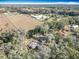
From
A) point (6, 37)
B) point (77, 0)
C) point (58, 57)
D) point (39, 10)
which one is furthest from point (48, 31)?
point (39, 10)

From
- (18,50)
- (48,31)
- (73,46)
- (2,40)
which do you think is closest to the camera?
(18,50)

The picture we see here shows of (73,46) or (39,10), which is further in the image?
(39,10)

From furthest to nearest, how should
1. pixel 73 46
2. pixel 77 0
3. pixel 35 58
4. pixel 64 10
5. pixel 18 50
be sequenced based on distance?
1. pixel 64 10
2. pixel 77 0
3. pixel 73 46
4. pixel 18 50
5. pixel 35 58

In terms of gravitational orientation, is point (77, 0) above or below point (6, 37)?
above

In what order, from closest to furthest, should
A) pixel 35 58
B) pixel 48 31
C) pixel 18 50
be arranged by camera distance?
pixel 35 58 < pixel 18 50 < pixel 48 31

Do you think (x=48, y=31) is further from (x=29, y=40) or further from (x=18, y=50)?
(x=18, y=50)

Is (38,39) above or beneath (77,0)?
beneath

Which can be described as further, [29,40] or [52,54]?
[29,40]

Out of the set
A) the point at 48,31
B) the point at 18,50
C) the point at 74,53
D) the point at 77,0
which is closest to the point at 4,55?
the point at 18,50

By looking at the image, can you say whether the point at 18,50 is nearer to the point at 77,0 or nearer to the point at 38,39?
the point at 38,39
